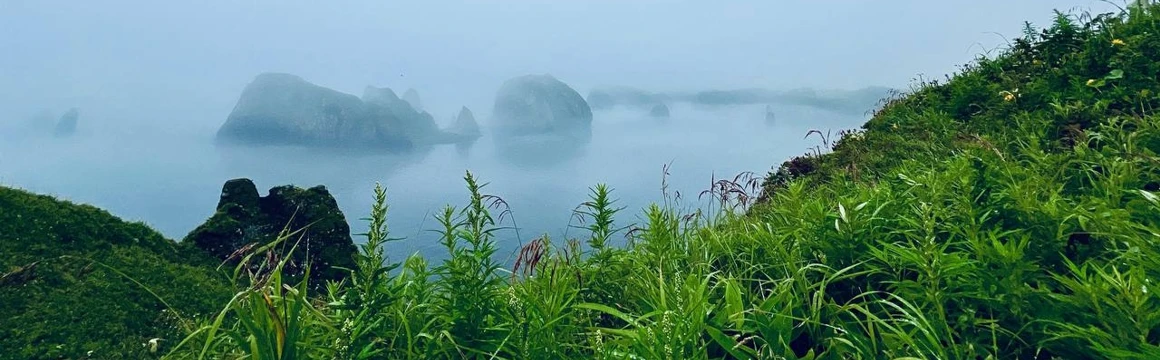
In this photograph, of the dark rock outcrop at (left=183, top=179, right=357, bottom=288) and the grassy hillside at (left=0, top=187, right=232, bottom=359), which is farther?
the dark rock outcrop at (left=183, top=179, right=357, bottom=288)

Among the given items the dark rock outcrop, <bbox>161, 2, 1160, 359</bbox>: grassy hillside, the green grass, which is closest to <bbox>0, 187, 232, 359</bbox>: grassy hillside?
→ the dark rock outcrop

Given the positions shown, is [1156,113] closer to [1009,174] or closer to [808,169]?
[1009,174]

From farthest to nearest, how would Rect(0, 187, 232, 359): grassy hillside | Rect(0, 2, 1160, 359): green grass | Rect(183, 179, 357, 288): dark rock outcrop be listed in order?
Rect(183, 179, 357, 288): dark rock outcrop, Rect(0, 187, 232, 359): grassy hillside, Rect(0, 2, 1160, 359): green grass

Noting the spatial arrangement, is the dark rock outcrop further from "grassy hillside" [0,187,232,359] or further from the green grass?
the green grass

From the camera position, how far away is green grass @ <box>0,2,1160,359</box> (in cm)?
140

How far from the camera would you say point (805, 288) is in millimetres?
1803

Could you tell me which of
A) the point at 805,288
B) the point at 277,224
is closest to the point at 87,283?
the point at 277,224

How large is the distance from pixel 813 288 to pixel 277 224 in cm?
561

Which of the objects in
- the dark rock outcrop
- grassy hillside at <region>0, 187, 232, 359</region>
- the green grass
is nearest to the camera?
the green grass

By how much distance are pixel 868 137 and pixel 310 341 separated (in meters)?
5.69

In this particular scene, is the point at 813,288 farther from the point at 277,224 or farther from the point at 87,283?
the point at 277,224

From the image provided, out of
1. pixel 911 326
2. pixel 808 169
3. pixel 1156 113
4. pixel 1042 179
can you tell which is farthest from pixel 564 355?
pixel 808 169

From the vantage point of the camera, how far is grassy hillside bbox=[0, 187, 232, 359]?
9.56 feet

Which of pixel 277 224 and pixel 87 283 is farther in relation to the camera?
pixel 277 224
